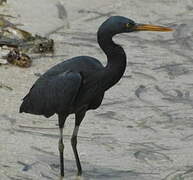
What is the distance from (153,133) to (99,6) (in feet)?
16.4

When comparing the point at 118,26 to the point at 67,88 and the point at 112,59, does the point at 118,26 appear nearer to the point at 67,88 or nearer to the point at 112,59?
the point at 112,59

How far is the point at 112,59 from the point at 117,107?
8.20 feet

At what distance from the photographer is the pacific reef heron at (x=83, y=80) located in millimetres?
7609

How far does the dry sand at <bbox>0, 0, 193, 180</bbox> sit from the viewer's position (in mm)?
8422

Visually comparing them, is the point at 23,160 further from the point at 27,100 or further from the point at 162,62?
the point at 162,62

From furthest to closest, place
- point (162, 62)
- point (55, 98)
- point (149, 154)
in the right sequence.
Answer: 1. point (162, 62)
2. point (149, 154)
3. point (55, 98)

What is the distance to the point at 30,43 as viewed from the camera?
11641 mm

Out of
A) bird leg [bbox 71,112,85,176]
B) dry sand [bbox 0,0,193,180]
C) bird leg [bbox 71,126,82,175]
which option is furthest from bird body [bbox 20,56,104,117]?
dry sand [bbox 0,0,193,180]

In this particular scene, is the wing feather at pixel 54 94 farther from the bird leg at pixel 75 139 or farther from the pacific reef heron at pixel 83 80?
the bird leg at pixel 75 139

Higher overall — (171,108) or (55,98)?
(55,98)

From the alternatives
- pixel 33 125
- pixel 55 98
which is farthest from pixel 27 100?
pixel 33 125

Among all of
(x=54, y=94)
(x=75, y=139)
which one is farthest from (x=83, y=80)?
(x=75, y=139)

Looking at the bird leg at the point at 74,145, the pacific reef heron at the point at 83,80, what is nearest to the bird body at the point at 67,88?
the pacific reef heron at the point at 83,80

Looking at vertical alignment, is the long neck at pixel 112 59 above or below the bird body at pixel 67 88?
above
